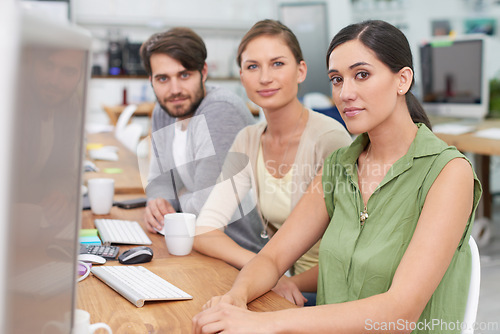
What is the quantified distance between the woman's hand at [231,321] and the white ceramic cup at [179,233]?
39cm

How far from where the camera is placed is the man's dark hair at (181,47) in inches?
66.5

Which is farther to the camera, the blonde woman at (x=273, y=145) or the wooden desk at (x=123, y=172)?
the wooden desk at (x=123, y=172)

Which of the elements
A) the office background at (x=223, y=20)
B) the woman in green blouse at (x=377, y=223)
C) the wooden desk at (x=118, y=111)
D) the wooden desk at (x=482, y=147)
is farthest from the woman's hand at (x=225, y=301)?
the wooden desk at (x=118, y=111)

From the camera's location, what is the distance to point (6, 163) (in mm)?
295

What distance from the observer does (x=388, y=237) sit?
40.6 inches

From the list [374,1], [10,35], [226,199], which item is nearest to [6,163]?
[10,35]

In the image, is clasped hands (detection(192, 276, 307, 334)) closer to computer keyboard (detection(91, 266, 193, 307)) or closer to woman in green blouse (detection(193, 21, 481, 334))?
woman in green blouse (detection(193, 21, 481, 334))

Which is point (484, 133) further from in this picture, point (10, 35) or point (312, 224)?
point (10, 35)

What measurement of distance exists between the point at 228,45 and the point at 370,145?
5269 millimetres

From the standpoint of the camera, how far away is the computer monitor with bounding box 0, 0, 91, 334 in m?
0.29

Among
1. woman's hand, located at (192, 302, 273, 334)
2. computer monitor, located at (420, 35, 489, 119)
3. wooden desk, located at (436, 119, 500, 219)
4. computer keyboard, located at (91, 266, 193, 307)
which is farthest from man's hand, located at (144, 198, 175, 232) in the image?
computer monitor, located at (420, 35, 489, 119)

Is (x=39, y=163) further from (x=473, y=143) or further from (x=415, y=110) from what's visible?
(x=473, y=143)

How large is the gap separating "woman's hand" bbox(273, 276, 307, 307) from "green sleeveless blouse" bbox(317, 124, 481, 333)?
54mm

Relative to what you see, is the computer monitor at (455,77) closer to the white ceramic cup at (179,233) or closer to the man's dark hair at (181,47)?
the man's dark hair at (181,47)
